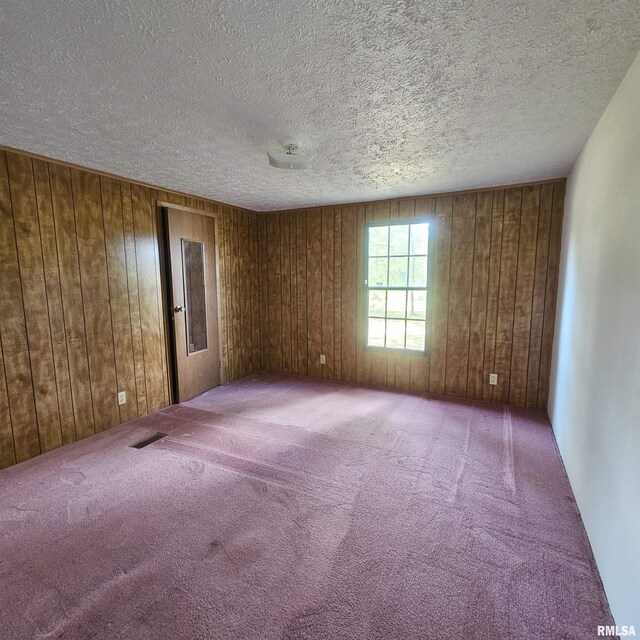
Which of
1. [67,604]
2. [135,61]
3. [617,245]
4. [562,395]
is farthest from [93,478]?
[562,395]

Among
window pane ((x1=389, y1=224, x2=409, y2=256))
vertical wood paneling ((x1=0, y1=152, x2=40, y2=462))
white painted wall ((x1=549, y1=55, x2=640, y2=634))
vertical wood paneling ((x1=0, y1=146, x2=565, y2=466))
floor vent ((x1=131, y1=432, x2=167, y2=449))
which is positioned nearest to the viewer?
white painted wall ((x1=549, y1=55, x2=640, y2=634))

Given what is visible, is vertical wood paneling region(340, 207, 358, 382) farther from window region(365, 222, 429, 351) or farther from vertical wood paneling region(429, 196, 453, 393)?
vertical wood paneling region(429, 196, 453, 393)

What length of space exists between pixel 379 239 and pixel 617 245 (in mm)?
2684

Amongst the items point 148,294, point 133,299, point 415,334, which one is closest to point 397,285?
point 415,334

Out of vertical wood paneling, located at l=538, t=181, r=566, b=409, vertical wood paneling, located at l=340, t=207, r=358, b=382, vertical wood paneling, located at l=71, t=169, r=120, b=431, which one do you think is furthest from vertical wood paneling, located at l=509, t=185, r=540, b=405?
vertical wood paneling, located at l=71, t=169, r=120, b=431

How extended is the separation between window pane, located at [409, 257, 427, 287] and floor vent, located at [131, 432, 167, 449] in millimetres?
3038

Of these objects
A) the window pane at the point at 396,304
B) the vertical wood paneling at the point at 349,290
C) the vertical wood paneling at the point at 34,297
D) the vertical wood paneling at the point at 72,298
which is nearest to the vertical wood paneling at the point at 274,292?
the vertical wood paneling at the point at 349,290

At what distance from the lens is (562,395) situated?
2.74m

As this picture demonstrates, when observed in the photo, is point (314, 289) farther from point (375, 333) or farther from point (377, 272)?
point (375, 333)

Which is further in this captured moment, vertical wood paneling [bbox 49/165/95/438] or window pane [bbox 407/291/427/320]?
window pane [bbox 407/291/427/320]

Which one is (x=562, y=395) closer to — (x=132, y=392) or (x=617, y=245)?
(x=617, y=245)

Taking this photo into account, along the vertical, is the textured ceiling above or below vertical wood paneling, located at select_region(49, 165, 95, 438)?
above

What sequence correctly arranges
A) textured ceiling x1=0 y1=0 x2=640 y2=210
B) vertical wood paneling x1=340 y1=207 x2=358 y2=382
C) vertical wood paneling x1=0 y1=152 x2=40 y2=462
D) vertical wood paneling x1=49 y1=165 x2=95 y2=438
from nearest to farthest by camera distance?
textured ceiling x1=0 y1=0 x2=640 y2=210
vertical wood paneling x1=0 y1=152 x2=40 y2=462
vertical wood paneling x1=49 y1=165 x2=95 y2=438
vertical wood paneling x1=340 y1=207 x2=358 y2=382

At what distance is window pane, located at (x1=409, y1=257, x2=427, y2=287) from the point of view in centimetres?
395
